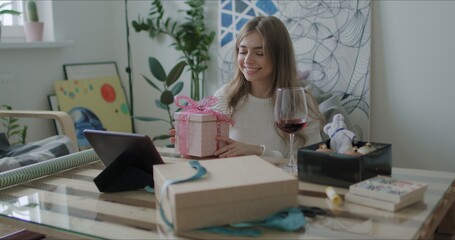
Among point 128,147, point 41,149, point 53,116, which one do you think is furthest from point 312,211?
point 53,116

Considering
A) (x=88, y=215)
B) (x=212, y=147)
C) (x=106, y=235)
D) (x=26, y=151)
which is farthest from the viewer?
(x=26, y=151)

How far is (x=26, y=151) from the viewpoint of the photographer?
94.7 inches

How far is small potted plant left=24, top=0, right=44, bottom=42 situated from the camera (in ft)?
10.9

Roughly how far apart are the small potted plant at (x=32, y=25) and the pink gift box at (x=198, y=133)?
196 cm

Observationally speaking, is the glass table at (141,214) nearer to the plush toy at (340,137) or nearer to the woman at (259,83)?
the plush toy at (340,137)

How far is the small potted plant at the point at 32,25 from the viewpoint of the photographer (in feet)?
10.9

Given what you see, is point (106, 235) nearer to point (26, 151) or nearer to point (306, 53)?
A: point (26, 151)

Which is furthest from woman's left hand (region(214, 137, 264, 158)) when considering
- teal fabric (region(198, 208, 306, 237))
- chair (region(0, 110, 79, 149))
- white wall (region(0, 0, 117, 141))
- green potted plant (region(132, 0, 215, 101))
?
white wall (region(0, 0, 117, 141))

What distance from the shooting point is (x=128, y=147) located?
1.44m

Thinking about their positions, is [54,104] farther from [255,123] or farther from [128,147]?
[128,147]

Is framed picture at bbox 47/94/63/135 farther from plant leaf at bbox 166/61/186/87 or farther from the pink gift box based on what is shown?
the pink gift box

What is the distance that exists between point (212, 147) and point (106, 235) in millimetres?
684

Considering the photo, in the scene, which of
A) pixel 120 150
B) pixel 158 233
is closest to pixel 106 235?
pixel 158 233

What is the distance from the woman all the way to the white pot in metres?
1.59
